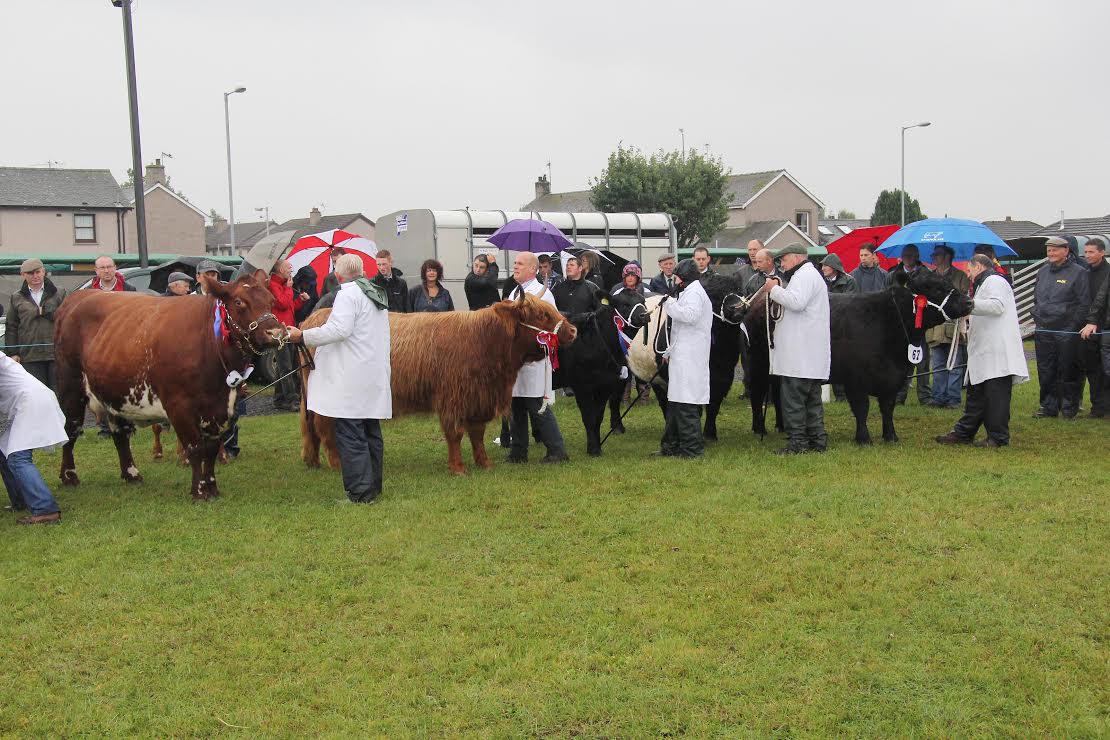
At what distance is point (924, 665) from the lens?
4.67 meters

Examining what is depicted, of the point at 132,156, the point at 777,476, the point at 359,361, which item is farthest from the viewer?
the point at 132,156

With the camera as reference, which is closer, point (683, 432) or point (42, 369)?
point (683, 432)

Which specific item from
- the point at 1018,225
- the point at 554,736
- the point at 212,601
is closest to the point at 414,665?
the point at 554,736

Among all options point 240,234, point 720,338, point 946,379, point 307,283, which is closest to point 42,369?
point 307,283

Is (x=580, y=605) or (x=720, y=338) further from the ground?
(x=720, y=338)

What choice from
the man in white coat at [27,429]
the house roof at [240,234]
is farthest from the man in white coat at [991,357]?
the house roof at [240,234]

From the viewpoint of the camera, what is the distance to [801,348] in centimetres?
970

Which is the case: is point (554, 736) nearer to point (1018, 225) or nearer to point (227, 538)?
point (227, 538)

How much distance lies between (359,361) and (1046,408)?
344 inches

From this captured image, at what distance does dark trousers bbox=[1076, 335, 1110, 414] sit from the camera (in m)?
11.7

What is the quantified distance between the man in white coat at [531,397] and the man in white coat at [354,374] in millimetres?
1710

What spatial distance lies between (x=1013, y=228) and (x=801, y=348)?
5829 centimetres

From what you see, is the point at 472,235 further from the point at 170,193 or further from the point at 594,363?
the point at 170,193

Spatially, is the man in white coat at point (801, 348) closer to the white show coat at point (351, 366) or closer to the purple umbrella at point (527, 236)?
the white show coat at point (351, 366)
